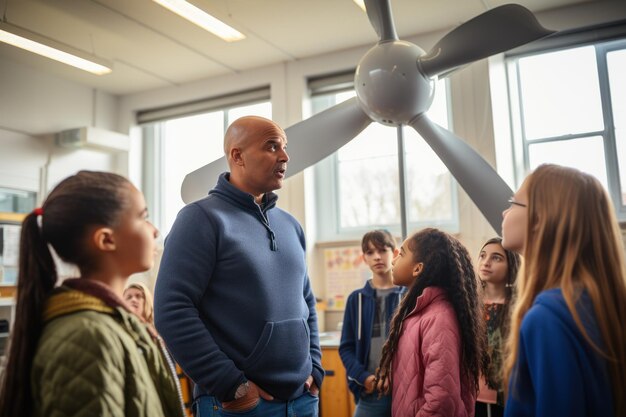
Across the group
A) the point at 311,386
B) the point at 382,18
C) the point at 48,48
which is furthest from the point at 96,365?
the point at 48,48

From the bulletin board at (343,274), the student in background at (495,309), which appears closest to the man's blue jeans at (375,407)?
the student in background at (495,309)

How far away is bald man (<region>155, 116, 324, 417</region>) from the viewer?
1.45m

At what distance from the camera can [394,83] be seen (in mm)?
2492

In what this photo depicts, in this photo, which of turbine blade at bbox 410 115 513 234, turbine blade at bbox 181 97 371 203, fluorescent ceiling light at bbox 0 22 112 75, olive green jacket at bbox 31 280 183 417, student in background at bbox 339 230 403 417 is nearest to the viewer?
olive green jacket at bbox 31 280 183 417

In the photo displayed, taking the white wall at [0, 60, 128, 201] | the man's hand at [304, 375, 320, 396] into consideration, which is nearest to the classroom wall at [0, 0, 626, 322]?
the white wall at [0, 60, 128, 201]

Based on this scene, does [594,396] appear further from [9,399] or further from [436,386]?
[9,399]

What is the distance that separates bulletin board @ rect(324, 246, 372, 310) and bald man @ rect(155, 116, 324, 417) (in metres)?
2.47

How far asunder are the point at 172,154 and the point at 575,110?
335 cm

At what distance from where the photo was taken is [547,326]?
95 centimetres

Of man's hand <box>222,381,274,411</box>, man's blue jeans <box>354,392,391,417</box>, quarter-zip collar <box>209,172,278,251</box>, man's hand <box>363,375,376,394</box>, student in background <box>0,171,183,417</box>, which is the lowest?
man's blue jeans <box>354,392,391,417</box>

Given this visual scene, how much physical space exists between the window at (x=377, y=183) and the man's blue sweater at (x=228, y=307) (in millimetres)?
2597

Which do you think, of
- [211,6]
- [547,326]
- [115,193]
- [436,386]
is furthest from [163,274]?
[211,6]

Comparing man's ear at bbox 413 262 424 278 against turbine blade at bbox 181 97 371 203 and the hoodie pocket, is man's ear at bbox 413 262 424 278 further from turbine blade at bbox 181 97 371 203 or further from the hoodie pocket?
turbine blade at bbox 181 97 371 203

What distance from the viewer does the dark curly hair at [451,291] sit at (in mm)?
1676
